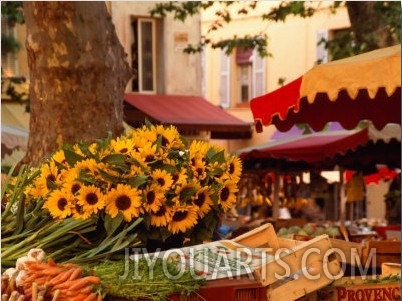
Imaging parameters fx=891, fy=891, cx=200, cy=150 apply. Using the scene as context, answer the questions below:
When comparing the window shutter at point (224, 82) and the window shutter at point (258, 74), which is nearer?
the window shutter at point (258, 74)

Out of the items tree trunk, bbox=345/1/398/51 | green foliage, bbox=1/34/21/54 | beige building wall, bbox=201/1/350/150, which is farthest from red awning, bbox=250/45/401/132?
beige building wall, bbox=201/1/350/150

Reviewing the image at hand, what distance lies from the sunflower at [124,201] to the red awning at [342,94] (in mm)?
1777

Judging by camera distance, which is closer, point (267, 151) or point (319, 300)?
point (319, 300)

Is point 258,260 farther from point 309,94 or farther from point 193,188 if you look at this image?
point 309,94

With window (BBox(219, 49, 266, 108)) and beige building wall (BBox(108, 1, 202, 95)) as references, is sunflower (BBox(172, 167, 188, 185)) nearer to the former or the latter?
beige building wall (BBox(108, 1, 202, 95))

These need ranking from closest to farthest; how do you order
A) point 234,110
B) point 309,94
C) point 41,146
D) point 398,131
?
1. point 309,94
2. point 41,146
3. point 398,131
4. point 234,110

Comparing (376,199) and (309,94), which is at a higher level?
(309,94)

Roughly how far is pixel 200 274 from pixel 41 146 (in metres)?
4.75

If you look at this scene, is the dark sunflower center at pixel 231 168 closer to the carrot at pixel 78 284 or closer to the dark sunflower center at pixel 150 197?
the dark sunflower center at pixel 150 197

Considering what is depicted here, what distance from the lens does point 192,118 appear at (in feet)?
71.9

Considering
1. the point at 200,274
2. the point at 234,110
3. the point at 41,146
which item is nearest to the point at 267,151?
the point at 41,146

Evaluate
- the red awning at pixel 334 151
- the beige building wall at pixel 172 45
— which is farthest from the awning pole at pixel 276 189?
the beige building wall at pixel 172 45

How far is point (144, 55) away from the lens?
23.2 m

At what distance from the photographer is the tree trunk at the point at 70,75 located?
850cm
